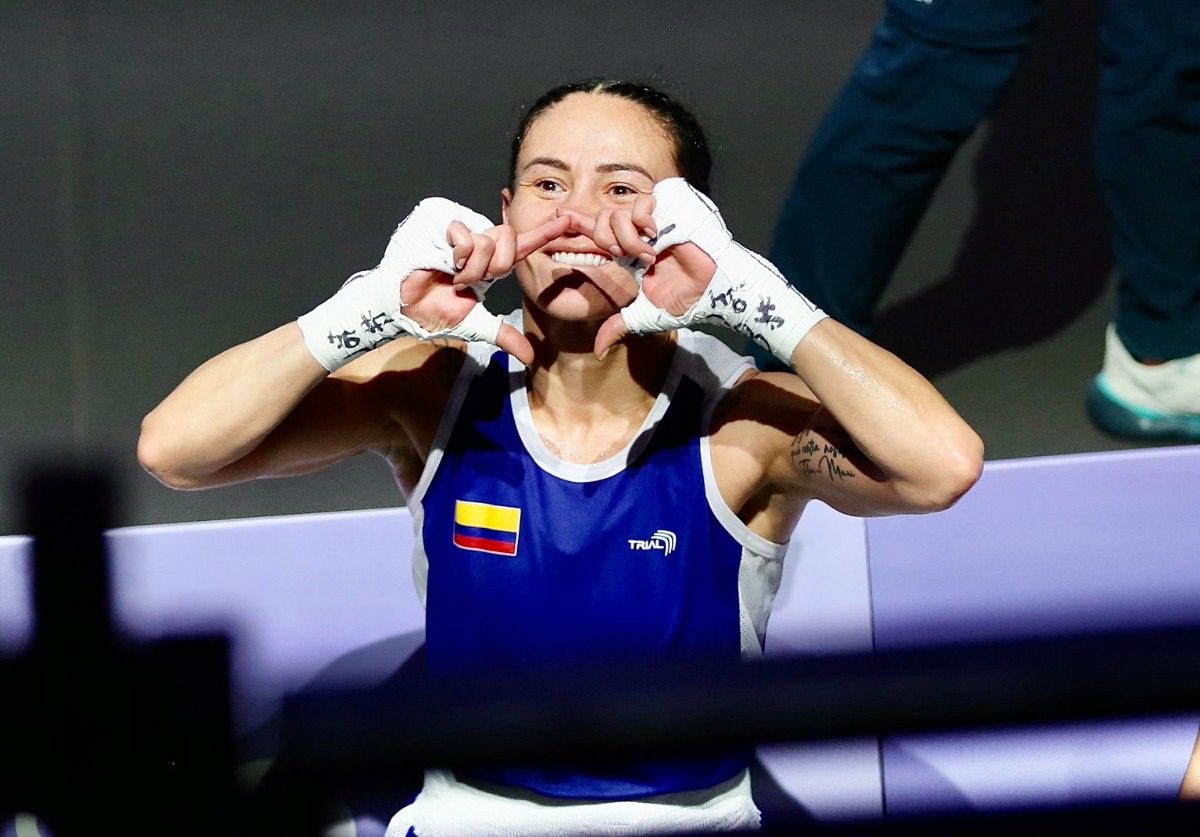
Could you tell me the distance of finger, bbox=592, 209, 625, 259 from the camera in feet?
4.11

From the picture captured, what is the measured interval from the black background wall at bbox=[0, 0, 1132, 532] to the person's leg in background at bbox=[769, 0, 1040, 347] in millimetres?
36

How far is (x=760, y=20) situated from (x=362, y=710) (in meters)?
1.68

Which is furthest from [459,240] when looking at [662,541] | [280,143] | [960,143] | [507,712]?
[960,143]

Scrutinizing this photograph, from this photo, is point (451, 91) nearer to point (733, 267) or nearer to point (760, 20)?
point (760, 20)

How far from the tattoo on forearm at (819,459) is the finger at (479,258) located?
35 centimetres

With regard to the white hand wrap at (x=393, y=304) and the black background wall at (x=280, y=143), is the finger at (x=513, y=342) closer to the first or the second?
the white hand wrap at (x=393, y=304)

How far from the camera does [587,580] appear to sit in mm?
1347

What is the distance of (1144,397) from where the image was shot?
2.14m

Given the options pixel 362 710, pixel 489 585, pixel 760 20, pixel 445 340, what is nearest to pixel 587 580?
pixel 489 585

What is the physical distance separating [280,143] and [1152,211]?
1.26m

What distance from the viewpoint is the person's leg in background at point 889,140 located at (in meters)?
1.96

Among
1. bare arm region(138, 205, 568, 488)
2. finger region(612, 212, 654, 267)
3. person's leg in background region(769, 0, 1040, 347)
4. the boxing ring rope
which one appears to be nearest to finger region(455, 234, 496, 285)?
bare arm region(138, 205, 568, 488)

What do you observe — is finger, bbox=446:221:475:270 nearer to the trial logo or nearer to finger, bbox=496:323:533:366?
finger, bbox=496:323:533:366

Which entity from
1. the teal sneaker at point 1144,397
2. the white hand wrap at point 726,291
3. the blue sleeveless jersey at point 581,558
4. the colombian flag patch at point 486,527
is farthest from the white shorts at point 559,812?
the teal sneaker at point 1144,397
